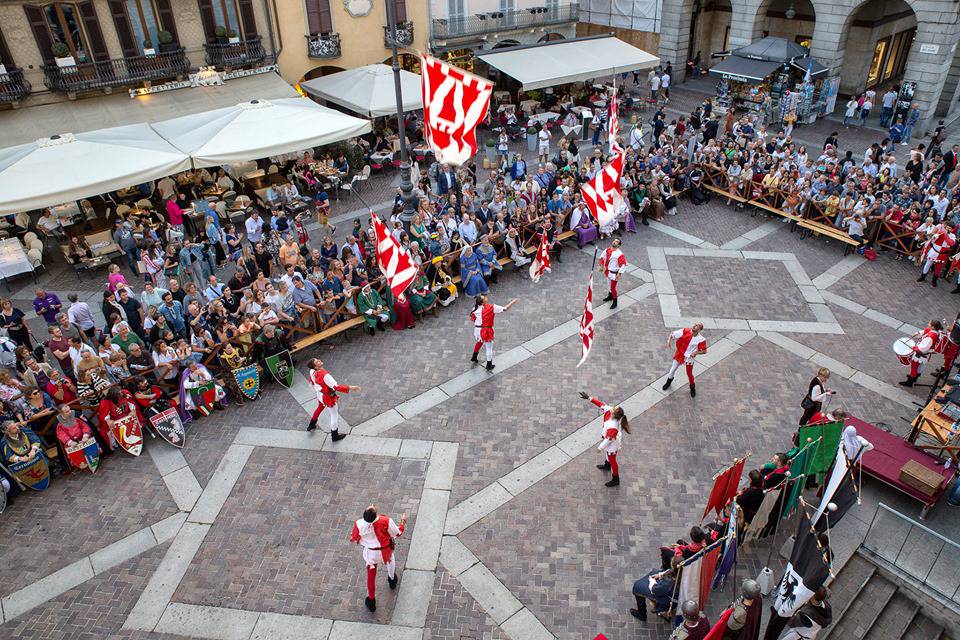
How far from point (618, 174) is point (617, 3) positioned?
26303 mm

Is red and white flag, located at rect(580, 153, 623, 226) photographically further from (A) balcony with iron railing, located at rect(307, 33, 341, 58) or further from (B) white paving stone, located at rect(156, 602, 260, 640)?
(A) balcony with iron railing, located at rect(307, 33, 341, 58)

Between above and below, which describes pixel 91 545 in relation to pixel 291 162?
below

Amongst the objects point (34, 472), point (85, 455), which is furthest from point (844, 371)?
point (34, 472)

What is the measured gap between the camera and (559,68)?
84.2ft

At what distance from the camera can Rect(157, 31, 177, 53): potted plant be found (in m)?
20.8

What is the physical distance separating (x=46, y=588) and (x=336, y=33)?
70.7ft

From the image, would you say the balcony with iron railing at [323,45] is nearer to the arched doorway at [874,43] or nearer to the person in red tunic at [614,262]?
the person in red tunic at [614,262]

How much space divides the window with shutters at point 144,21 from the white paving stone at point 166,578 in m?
17.8

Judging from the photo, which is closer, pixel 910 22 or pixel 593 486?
pixel 593 486

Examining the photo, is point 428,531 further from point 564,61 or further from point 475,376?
point 564,61

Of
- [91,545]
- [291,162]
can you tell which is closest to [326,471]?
[91,545]

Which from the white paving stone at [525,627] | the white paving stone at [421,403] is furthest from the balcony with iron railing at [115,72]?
the white paving stone at [525,627]

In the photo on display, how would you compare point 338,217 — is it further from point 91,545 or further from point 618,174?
point 91,545

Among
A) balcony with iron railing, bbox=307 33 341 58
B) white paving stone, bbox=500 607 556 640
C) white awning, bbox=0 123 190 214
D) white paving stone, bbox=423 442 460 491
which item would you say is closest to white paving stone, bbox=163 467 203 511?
white paving stone, bbox=423 442 460 491
